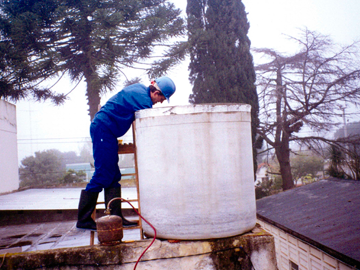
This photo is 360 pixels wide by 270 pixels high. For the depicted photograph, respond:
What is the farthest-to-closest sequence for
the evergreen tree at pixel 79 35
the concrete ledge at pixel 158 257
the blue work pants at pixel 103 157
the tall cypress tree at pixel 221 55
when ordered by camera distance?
the tall cypress tree at pixel 221 55 < the evergreen tree at pixel 79 35 < the blue work pants at pixel 103 157 < the concrete ledge at pixel 158 257

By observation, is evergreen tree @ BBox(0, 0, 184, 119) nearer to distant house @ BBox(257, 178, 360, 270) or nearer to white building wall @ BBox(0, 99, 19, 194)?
white building wall @ BBox(0, 99, 19, 194)

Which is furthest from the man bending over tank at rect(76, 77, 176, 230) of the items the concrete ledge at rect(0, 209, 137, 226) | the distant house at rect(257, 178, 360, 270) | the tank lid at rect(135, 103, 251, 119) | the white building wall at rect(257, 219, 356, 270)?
the white building wall at rect(257, 219, 356, 270)

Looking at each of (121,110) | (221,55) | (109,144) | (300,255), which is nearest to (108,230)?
(109,144)

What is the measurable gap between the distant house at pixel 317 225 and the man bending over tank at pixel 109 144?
4.60 m

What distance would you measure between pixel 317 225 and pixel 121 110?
6565 millimetres

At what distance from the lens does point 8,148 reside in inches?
511

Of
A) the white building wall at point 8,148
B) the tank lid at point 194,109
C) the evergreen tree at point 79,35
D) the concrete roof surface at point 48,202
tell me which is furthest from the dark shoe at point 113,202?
the white building wall at point 8,148

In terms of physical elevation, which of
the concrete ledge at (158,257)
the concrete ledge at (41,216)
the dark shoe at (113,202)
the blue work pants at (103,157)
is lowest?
the concrete ledge at (41,216)

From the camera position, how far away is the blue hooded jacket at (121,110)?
277 centimetres

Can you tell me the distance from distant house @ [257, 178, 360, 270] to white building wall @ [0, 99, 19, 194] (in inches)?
386

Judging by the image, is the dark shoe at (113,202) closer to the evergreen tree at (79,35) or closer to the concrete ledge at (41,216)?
the concrete ledge at (41,216)

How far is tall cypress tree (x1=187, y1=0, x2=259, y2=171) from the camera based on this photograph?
1450 centimetres

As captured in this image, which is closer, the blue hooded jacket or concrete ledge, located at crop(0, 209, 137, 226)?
the blue hooded jacket

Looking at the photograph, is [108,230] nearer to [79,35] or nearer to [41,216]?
[41,216]
